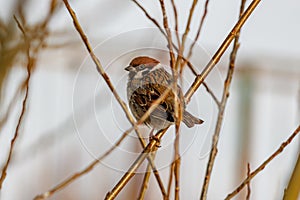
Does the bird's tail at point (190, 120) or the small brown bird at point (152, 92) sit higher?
the small brown bird at point (152, 92)

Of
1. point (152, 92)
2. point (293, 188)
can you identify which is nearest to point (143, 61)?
point (152, 92)

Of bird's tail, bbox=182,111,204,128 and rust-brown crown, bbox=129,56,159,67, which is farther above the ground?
rust-brown crown, bbox=129,56,159,67

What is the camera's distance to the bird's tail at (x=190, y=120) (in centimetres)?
122

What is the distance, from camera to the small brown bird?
47.5 inches

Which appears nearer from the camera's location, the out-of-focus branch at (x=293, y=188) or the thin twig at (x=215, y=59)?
the out-of-focus branch at (x=293, y=188)

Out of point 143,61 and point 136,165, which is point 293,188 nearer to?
point 136,165

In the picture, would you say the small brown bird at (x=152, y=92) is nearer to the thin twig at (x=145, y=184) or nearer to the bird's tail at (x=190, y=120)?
the bird's tail at (x=190, y=120)

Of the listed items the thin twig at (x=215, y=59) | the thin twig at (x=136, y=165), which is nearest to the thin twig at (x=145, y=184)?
the thin twig at (x=136, y=165)

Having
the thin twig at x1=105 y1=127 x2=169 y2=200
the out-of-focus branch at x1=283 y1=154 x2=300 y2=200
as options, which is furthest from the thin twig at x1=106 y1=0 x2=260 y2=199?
the out-of-focus branch at x1=283 y1=154 x2=300 y2=200

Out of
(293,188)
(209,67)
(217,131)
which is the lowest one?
(293,188)

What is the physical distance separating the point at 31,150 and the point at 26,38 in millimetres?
254

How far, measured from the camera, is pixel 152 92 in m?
1.24

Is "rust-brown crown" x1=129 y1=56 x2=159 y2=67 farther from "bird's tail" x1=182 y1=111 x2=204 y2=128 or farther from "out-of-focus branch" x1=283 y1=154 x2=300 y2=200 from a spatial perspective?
"out-of-focus branch" x1=283 y1=154 x2=300 y2=200

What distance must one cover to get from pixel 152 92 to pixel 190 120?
0.08m
